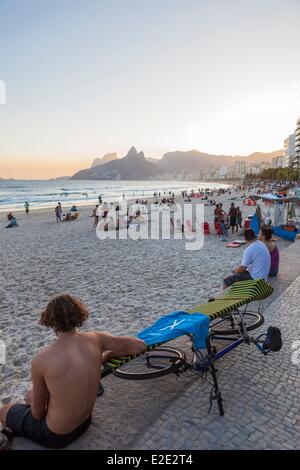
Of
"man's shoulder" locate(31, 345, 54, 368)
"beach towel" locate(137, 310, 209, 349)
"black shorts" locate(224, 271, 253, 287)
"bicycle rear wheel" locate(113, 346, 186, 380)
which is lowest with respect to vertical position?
"bicycle rear wheel" locate(113, 346, 186, 380)

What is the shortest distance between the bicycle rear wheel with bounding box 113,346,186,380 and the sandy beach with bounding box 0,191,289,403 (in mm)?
1362

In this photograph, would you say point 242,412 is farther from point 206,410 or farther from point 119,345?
point 119,345

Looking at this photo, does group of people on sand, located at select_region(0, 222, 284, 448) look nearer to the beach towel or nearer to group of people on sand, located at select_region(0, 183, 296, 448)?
group of people on sand, located at select_region(0, 183, 296, 448)

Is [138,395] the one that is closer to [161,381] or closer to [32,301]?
[161,381]

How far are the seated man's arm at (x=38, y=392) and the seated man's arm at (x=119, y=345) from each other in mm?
526

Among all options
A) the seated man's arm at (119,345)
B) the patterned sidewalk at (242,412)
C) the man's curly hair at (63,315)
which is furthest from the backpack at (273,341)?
the man's curly hair at (63,315)

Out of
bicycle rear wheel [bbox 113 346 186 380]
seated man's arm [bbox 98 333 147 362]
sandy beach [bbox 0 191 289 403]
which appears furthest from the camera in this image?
sandy beach [bbox 0 191 289 403]

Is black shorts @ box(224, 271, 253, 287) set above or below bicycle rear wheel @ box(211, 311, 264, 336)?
above

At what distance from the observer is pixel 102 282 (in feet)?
29.2

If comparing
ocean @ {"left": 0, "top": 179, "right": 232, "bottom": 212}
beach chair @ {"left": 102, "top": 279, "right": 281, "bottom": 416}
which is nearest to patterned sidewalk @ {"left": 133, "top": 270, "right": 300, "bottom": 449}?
beach chair @ {"left": 102, "top": 279, "right": 281, "bottom": 416}

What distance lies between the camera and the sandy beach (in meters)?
5.66

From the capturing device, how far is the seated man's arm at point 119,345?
2.84 meters
